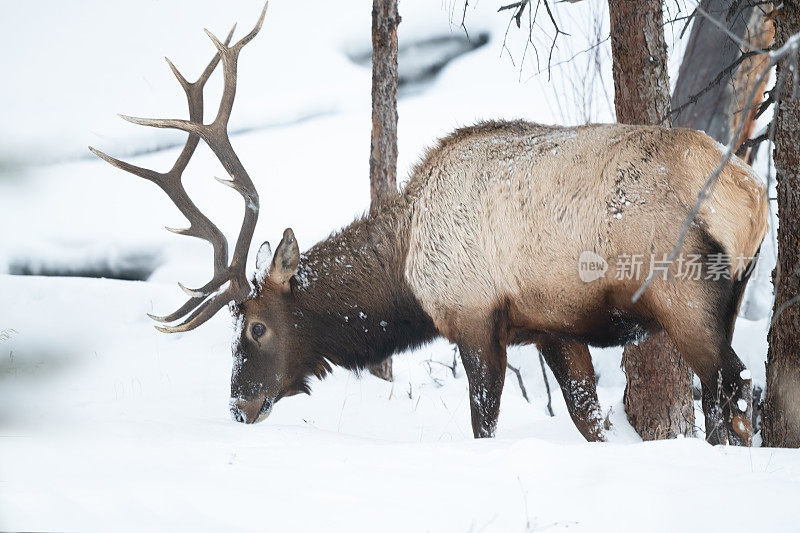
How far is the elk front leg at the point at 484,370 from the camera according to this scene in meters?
4.15

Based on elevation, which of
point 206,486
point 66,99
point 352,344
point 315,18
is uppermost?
point 315,18

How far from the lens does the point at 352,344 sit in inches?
192

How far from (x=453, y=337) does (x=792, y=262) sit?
177 cm

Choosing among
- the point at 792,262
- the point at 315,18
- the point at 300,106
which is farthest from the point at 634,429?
the point at 315,18

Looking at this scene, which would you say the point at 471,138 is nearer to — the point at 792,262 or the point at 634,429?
the point at 792,262

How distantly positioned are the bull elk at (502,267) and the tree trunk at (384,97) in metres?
1.96

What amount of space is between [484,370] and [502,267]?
57 centimetres

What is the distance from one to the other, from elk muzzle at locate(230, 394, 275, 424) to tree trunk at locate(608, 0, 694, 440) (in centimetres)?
246
